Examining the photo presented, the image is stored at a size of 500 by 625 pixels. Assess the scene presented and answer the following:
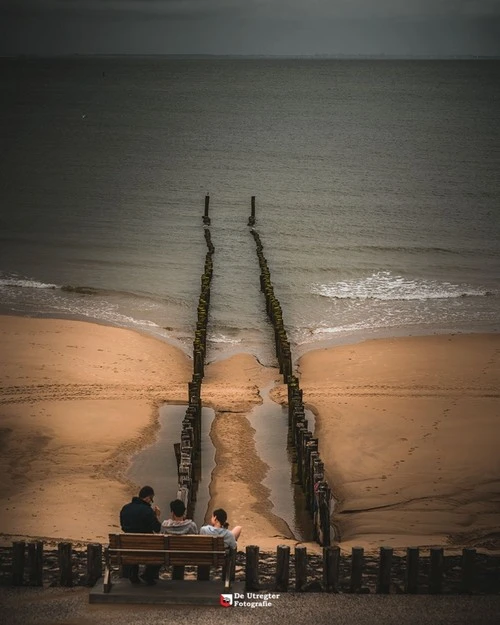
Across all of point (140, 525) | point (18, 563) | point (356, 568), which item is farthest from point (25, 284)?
point (356, 568)

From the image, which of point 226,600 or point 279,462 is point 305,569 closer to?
point 226,600

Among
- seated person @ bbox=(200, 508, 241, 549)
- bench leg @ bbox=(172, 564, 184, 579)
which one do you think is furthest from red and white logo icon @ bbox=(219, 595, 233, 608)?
bench leg @ bbox=(172, 564, 184, 579)

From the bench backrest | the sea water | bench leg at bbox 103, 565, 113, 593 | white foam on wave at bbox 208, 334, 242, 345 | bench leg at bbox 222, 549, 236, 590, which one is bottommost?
bench leg at bbox 103, 565, 113, 593

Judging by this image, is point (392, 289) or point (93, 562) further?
point (392, 289)

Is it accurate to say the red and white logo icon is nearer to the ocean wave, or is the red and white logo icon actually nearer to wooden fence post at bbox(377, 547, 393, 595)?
wooden fence post at bbox(377, 547, 393, 595)

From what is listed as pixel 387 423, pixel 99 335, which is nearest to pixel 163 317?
pixel 99 335

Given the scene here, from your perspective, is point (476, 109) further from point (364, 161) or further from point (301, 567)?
point (301, 567)
